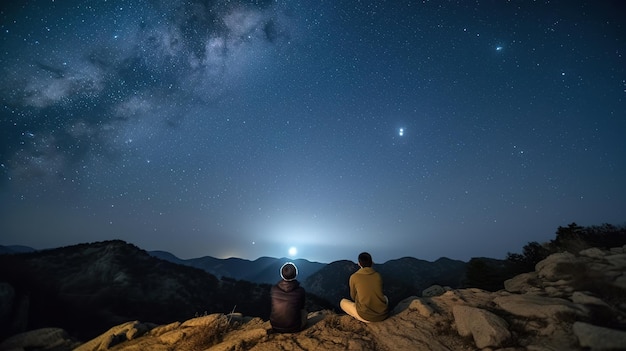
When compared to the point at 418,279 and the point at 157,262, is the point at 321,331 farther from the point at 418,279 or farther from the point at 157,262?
the point at 418,279

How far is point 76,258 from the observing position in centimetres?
4481

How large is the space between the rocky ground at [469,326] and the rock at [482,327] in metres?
0.02

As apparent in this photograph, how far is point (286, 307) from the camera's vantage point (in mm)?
6395

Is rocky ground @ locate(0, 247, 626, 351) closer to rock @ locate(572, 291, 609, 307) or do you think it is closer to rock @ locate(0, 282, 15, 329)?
rock @ locate(572, 291, 609, 307)

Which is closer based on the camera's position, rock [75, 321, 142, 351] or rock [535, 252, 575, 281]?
rock [75, 321, 142, 351]

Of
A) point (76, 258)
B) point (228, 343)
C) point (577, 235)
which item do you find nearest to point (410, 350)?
point (228, 343)

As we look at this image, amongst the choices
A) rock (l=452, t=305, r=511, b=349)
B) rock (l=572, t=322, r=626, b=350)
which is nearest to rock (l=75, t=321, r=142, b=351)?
rock (l=452, t=305, r=511, b=349)

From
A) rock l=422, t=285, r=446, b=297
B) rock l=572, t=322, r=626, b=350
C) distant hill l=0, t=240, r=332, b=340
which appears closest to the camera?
rock l=572, t=322, r=626, b=350

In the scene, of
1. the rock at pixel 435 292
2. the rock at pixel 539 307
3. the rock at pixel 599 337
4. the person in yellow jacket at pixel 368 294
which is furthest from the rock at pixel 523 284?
the person in yellow jacket at pixel 368 294

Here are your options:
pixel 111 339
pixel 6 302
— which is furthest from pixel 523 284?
pixel 6 302

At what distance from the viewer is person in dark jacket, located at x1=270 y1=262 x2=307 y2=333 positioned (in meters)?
6.38

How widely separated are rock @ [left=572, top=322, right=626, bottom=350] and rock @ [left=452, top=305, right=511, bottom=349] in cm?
109

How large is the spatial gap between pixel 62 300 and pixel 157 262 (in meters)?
16.9

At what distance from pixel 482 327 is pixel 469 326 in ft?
1.15
